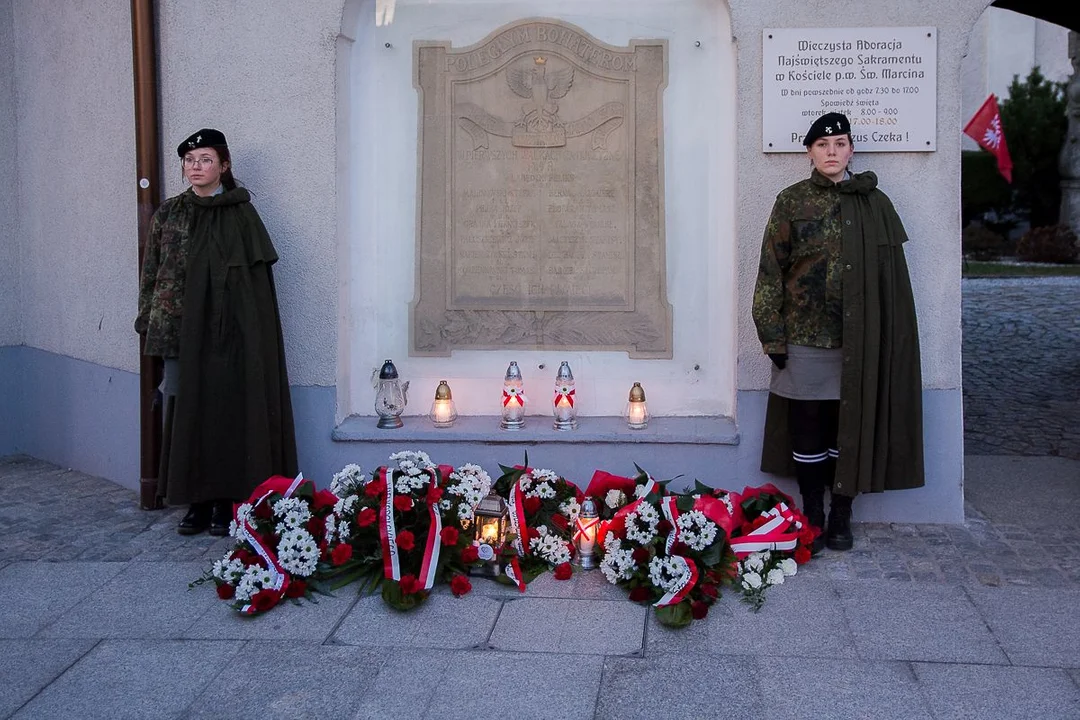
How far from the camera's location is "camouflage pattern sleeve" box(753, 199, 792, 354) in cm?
496

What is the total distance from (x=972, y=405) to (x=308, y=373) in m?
5.20

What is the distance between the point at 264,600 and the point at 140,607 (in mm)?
524

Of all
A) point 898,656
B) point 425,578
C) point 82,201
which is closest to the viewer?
point 898,656

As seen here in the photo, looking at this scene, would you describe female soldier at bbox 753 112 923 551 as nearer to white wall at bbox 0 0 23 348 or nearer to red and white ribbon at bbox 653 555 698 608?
red and white ribbon at bbox 653 555 698 608

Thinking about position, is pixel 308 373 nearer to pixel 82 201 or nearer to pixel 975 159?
pixel 82 201

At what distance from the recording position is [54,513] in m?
5.90

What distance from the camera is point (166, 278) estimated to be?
211 inches

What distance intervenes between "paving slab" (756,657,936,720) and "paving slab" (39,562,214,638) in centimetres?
216

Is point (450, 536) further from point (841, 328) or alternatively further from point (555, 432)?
point (841, 328)

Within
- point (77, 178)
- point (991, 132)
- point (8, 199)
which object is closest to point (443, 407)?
point (77, 178)

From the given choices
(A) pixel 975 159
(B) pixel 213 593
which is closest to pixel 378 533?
(B) pixel 213 593

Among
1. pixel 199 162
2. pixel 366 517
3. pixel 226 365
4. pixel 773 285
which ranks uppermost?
pixel 199 162

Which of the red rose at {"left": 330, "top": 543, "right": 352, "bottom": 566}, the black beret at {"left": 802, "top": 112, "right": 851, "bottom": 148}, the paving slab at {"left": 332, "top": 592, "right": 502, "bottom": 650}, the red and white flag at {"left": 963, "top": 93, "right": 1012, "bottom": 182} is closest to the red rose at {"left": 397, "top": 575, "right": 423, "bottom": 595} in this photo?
the paving slab at {"left": 332, "top": 592, "right": 502, "bottom": 650}

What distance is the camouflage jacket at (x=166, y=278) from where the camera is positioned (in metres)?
5.35
